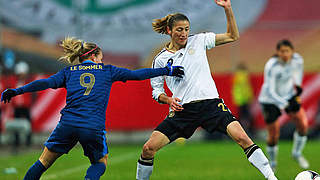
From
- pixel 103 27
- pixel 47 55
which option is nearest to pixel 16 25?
pixel 47 55

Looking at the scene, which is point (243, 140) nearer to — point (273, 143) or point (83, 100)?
point (83, 100)

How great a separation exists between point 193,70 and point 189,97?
0.34m

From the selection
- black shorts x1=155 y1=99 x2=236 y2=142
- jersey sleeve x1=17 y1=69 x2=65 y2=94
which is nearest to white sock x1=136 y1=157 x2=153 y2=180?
black shorts x1=155 y1=99 x2=236 y2=142

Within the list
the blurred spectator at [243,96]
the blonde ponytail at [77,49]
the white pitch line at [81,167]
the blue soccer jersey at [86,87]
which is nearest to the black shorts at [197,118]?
the blue soccer jersey at [86,87]

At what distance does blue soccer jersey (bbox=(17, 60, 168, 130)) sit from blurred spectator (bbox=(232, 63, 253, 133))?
468 inches

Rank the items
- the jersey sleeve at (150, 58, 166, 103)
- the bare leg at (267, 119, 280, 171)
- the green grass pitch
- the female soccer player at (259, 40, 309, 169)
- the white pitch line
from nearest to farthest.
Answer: the jersey sleeve at (150, 58, 166, 103) < the green grass pitch < the white pitch line < the bare leg at (267, 119, 280, 171) < the female soccer player at (259, 40, 309, 169)

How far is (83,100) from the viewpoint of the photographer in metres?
6.71

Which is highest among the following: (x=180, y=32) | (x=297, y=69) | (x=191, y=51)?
(x=180, y=32)

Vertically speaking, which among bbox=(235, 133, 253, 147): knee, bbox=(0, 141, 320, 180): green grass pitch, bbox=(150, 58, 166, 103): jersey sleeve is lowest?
bbox=(0, 141, 320, 180): green grass pitch

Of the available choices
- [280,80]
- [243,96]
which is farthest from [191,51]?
[243,96]

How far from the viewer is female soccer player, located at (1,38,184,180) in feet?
22.0

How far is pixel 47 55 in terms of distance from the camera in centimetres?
2162

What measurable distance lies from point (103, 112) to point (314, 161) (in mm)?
6401

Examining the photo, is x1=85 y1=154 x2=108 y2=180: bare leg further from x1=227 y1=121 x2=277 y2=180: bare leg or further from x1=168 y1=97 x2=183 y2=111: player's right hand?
x1=227 y1=121 x2=277 y2=180: bare leg
